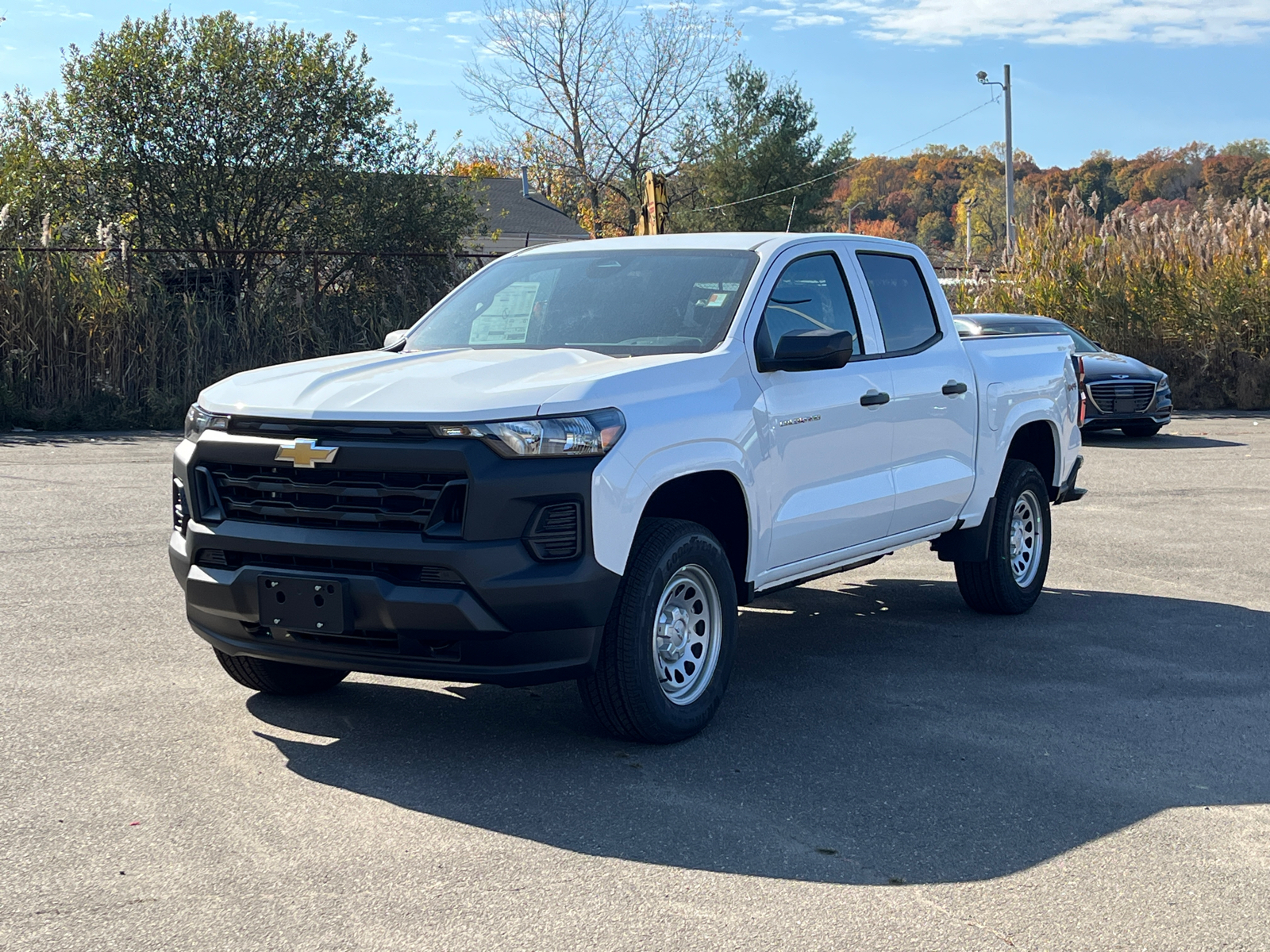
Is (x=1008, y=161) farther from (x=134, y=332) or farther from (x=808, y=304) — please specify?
(x=808, y=304)

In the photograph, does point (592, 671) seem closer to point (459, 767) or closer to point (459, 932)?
point (459, 767)

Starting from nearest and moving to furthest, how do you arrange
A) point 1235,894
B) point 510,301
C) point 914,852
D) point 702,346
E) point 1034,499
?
point 1235,894 → point 914,852 → point 702,346 → point 510,301 → point 1034,499

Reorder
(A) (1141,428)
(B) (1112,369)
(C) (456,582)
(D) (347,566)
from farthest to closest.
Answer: (A) (1141,428), (B) (1112,369), (D) (347,566), (C) (456,582)

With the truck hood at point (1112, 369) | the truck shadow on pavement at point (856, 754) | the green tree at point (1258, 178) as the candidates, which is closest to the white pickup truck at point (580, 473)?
the truck shadow on pavement at point (856, 754)

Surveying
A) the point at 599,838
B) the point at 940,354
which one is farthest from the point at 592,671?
the point at 940,354

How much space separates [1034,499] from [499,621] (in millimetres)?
4409

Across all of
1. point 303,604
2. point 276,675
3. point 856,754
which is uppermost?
point 303,604

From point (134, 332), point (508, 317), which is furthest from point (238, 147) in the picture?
point (508, 317)

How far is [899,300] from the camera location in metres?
7.08

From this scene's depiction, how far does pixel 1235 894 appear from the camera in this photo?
392 cm

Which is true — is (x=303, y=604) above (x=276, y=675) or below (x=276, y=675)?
above

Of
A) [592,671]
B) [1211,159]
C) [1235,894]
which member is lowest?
[1235,894]

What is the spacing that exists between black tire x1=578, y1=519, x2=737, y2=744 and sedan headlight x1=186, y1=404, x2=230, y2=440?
1619 mm

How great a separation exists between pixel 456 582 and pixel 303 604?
1.92 feet
